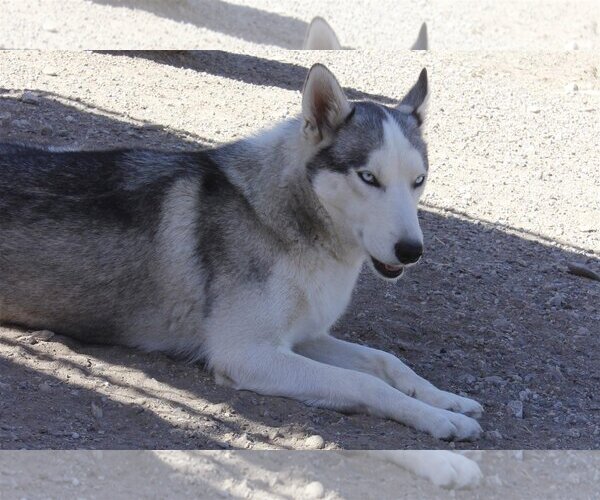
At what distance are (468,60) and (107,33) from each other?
11.4 ft

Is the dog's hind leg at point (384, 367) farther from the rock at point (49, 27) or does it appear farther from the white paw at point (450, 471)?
the rock at point (49, 27)

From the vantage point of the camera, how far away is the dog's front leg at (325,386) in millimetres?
4812

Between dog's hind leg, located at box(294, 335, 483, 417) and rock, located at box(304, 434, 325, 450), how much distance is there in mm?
746

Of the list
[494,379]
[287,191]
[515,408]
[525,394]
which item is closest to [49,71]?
[287,191]

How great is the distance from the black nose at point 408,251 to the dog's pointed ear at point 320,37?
3778mm

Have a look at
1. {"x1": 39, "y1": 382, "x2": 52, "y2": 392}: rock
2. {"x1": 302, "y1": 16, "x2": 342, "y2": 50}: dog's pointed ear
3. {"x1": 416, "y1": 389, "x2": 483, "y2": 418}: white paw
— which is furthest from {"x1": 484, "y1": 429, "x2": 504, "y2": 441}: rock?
{"x1": 302, "y1": 16, "x2": 342, "y2": 50}: dog's pointed ear

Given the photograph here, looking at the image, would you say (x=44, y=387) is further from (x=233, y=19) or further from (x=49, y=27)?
(x=49, y=27)

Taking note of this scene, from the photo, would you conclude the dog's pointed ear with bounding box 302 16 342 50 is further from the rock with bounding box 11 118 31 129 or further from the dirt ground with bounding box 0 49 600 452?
the rock with bounding box 11 118 31 129

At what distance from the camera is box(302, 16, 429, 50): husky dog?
321 inches

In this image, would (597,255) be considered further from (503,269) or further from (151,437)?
(151,437)

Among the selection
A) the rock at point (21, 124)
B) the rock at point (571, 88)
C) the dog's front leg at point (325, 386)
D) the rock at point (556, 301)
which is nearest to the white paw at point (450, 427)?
the dog's front leg at point (325, 386)

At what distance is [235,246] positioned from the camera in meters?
5.20

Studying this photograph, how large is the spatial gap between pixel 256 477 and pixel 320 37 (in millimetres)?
4799

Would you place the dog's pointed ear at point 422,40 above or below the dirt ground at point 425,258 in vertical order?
above
